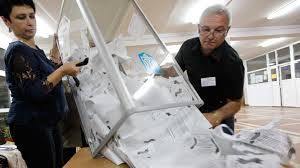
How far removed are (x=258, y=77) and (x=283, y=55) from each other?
1943 mm

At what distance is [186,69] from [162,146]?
37.7 inches

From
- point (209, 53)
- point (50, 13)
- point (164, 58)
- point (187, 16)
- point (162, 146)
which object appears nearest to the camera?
point (162, 146)

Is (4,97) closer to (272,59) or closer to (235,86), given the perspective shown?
(235,86)

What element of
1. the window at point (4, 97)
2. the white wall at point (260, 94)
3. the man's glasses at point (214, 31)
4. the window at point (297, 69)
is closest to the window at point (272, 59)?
the white wall at point (260, 94)

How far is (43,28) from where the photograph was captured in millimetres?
5074

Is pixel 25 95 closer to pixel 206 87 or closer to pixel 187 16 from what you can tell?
pixel 206 87

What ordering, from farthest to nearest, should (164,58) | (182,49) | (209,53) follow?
(182,49) → (209,53) → (164,58)

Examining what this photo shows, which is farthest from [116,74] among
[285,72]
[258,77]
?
[258,77]

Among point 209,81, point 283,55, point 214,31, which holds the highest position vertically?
point 283,55

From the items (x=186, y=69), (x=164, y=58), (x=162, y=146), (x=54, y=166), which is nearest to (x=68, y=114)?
(x=54, y=166)

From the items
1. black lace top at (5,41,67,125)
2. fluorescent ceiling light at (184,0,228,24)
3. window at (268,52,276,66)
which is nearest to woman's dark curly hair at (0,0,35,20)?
A: black lace top at (5,41,67,125)

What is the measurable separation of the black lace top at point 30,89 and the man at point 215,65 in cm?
76

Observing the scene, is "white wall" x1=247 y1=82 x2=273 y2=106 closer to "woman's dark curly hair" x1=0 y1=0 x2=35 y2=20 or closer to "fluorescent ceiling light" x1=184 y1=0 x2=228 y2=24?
"fluorescent ceiling light" x1=184 y1=0 x2=228 y2=24

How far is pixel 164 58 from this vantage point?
102 centimetres
